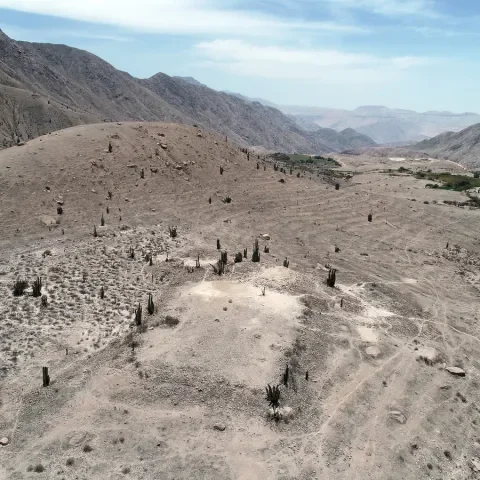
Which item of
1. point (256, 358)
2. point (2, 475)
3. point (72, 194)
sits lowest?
point (2, 475)

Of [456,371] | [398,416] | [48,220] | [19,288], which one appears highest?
[48,220]

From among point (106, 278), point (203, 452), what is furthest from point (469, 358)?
point (106, 278)

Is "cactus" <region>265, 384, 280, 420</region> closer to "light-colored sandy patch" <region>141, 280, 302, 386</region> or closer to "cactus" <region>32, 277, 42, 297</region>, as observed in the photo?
"light-colored sandy patch" <region>141, 280, 302, 386</region>

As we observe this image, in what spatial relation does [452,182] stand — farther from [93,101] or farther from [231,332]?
[93,101]

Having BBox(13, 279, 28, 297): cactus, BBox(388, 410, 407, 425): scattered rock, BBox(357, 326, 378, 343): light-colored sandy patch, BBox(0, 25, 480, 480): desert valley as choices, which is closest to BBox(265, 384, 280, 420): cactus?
BBox(0, 25, 480, 480): desert valley

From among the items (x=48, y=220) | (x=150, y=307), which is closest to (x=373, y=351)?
(x=150, y=307)

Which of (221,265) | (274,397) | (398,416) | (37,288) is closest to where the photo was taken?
(274,397)

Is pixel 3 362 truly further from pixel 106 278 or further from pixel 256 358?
pixel 256 358
